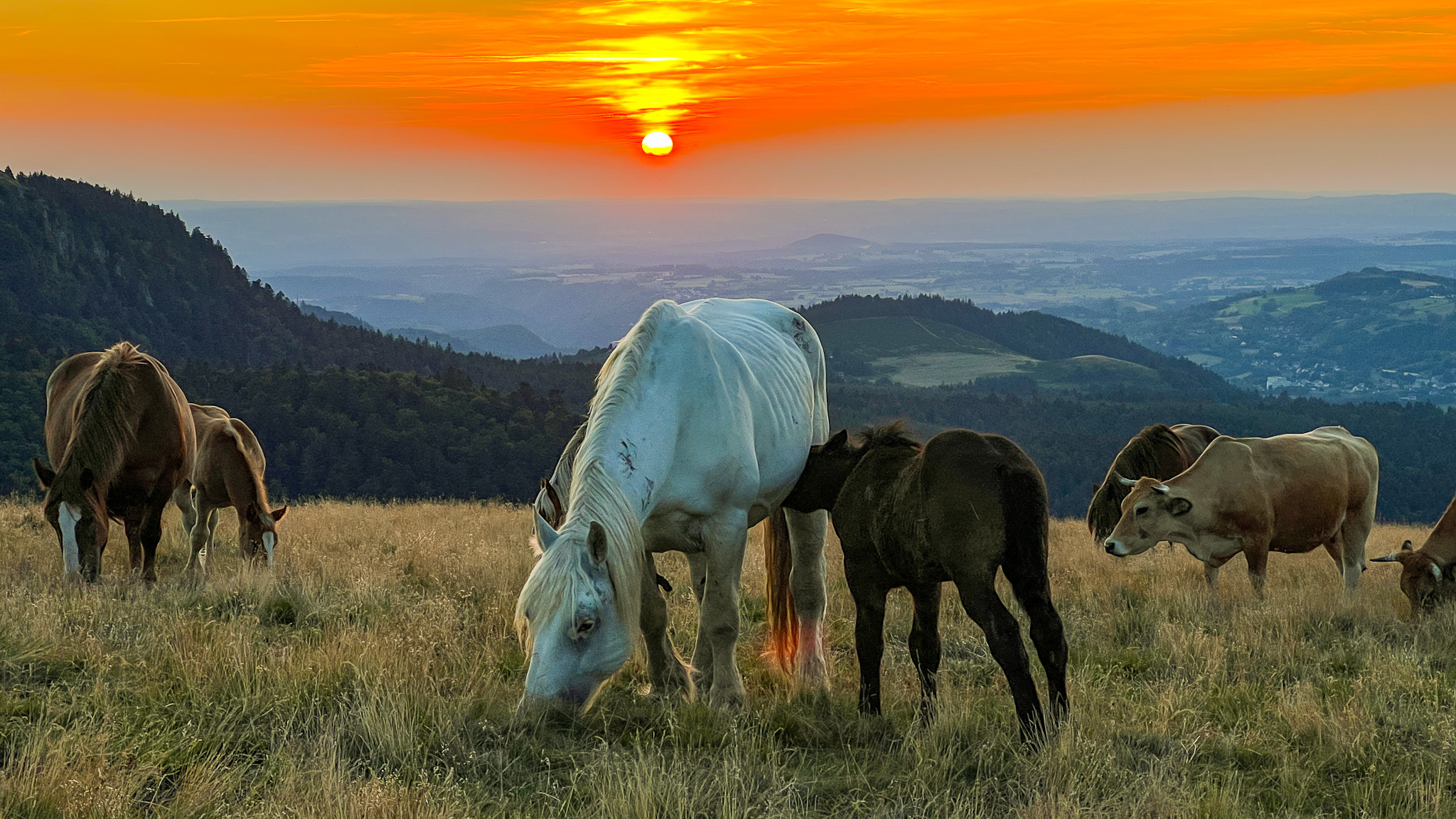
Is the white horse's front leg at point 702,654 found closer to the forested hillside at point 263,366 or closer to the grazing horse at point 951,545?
the grazing horse at point 951,545

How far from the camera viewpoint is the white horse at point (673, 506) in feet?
15.0

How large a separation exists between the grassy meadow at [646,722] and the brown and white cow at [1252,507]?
1204 millimetres

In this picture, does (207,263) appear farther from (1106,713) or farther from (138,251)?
(1106,713)

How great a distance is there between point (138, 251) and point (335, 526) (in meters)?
112

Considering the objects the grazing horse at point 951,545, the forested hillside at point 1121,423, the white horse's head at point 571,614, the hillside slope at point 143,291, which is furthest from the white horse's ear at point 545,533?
the hillside slope at point 143,291

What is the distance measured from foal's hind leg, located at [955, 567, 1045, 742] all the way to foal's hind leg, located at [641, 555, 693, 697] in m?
1.79

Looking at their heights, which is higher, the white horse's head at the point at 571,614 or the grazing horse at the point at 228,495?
the white horse's head at the point at 571,614

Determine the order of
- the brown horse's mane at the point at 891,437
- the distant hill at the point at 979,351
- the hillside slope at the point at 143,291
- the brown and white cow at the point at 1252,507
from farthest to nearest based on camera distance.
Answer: the distant hill at the point at 979,351, the hillside slope at the point at 143,291, the brown and white cow at the point at 1252,507, the brown horse's mane at the point at 891,437

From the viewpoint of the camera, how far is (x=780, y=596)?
683cm

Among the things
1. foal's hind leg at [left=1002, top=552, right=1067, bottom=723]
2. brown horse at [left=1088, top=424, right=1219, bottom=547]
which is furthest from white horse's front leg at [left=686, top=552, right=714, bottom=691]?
brown horse at [left=1088, top=424, right=1219, bottom=547]

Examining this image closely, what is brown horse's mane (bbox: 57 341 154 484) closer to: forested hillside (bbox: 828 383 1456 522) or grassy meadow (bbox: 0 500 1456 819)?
grassy meadow (bbox: 0 500 1456 819)

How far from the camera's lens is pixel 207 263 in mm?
109312

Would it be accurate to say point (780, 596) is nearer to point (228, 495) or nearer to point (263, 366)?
point (228, 495)

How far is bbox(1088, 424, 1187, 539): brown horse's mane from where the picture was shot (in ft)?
37.2
